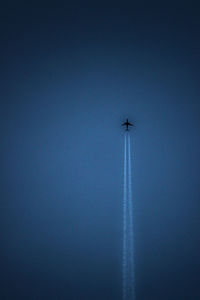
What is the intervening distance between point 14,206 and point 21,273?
22.7 inches

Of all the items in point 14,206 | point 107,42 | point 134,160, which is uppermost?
point 107,42

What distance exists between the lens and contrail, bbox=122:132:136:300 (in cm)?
274

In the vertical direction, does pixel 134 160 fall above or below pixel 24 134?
below

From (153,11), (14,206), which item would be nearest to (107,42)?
(153,11)

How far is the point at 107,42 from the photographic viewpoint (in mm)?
2900

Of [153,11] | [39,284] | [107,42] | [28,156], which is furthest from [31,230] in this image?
[153,11]

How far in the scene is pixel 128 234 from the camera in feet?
9.15

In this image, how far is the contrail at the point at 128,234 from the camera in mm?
2736

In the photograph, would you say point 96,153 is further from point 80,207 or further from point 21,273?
point 21,273

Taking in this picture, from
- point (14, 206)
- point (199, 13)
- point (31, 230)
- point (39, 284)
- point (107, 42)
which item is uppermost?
point (199, 13)

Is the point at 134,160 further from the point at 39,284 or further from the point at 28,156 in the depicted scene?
the point at 39,284

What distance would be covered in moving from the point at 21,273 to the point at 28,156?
1.01 metres

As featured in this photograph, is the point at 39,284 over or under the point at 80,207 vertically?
under

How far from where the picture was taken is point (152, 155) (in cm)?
284
